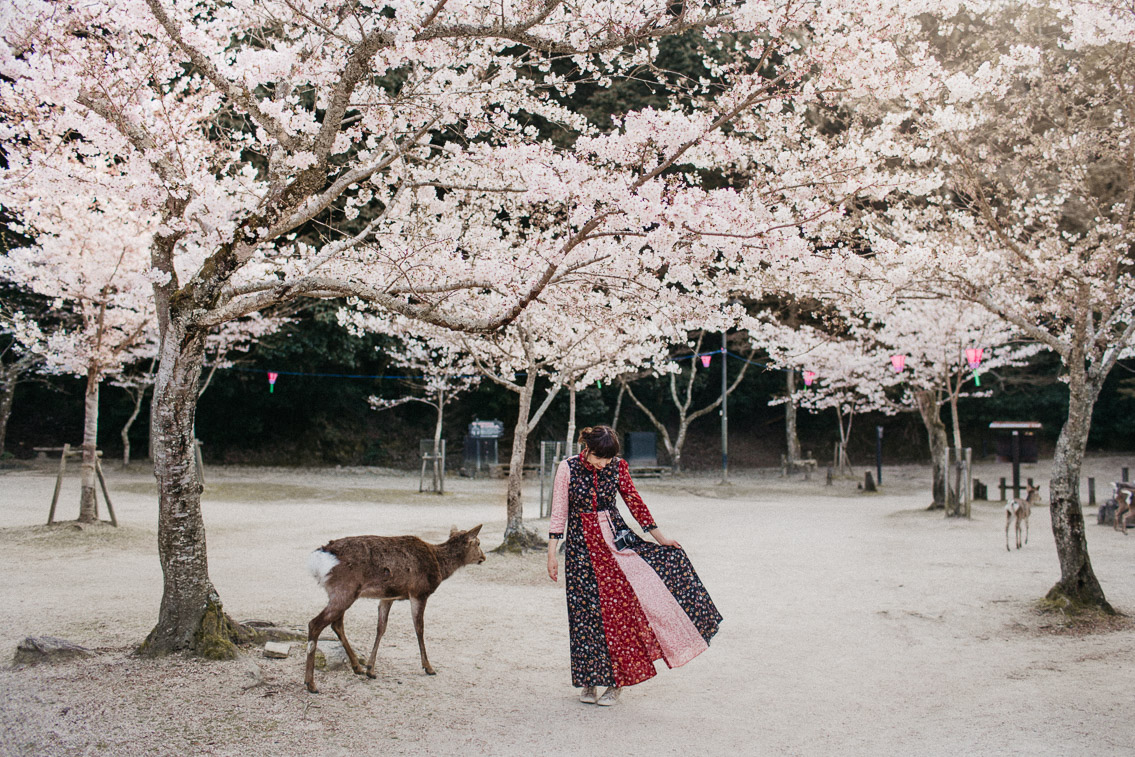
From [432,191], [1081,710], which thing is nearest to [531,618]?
[1081,710]

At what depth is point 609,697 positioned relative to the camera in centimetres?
432

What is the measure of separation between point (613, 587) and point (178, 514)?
8.79ft

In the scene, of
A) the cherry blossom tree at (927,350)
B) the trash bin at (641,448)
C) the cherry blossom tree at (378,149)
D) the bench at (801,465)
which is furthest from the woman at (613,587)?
the trash bin at (641,448)

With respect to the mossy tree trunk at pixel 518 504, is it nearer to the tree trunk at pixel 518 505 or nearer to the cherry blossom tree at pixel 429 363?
the tree trunk at pixel 518 505

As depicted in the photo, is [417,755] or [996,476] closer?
[417,755]

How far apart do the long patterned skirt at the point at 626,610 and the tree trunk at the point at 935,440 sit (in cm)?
1328

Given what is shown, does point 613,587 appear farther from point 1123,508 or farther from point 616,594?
point 1123,508

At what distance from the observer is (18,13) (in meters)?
4.75

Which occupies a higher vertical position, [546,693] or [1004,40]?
[1004,40]

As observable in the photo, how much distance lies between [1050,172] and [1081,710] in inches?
242

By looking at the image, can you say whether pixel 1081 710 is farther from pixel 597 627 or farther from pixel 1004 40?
pixel 1004 40

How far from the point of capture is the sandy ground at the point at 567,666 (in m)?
3.68

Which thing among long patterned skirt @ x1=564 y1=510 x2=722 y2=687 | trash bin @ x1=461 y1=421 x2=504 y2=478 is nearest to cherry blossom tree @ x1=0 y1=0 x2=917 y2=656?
long patterned skirt @ x1=564 y1=510 x2=722 y2=687

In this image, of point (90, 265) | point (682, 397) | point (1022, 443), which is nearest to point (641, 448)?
point (682, 397)
